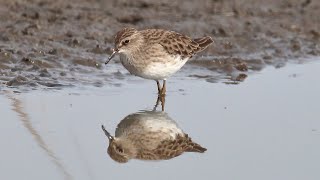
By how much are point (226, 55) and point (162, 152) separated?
193 inches

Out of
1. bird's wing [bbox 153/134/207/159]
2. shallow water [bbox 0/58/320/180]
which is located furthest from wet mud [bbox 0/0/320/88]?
bird's wing [bbox 153/134/207/159]

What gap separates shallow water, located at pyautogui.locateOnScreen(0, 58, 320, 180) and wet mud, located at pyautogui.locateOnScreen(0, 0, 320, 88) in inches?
20.9

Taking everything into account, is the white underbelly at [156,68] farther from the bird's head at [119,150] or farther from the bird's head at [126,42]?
the bird's head at [119,150]

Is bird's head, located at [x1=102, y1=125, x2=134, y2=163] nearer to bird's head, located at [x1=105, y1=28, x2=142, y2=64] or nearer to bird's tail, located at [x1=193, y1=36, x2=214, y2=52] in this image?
bird's head, located at [x1=105, y1=28, x2=142, y2=64]

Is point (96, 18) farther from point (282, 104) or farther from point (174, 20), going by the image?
point (282, 104)

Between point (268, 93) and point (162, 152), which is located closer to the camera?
point (162, 152)

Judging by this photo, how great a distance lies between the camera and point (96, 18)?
539 inches

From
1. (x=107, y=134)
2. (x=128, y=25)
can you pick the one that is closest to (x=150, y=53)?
(x=107, y=134)

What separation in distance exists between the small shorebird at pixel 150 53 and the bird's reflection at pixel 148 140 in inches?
44.8

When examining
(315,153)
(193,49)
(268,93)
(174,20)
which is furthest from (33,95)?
(174,20)

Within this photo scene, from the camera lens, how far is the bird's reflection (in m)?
8.05

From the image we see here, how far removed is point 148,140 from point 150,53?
2106 millimetres

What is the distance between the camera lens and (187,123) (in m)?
9.10

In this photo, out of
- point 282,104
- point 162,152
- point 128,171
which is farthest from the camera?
point 282,104
